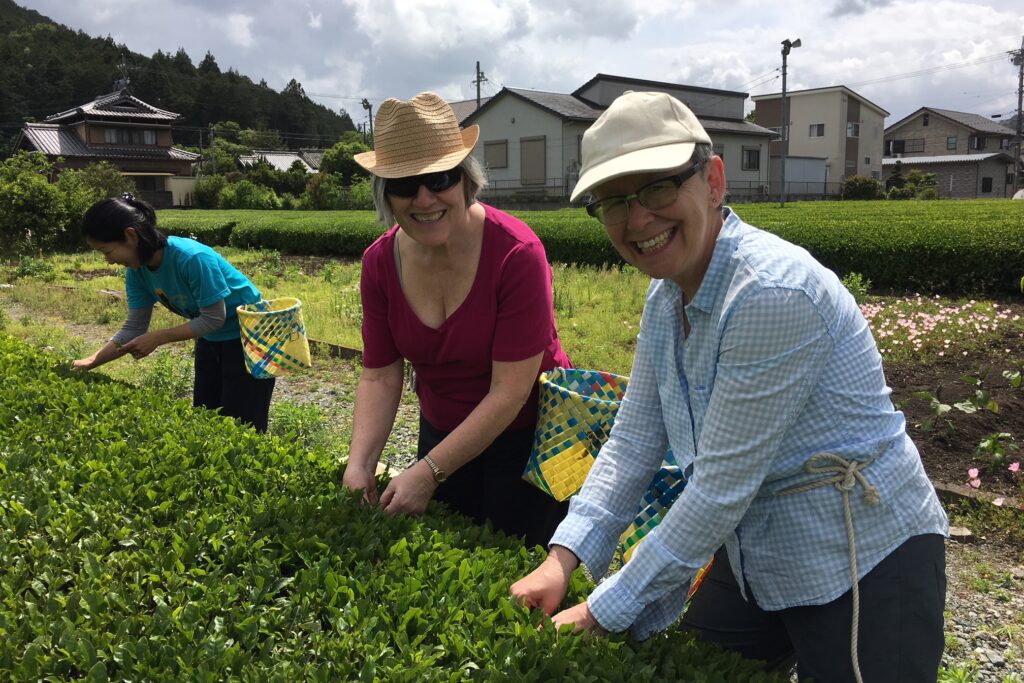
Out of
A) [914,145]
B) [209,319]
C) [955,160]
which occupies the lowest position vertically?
[209,319]

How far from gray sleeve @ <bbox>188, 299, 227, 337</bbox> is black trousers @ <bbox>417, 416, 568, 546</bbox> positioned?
5.22 feet

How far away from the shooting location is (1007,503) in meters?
4.21

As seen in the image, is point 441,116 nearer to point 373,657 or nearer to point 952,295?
point 373,657

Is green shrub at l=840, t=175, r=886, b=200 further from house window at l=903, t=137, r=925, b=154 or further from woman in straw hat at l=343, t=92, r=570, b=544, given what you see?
woman in straw hat at l=343, t=92, r=570, b=544

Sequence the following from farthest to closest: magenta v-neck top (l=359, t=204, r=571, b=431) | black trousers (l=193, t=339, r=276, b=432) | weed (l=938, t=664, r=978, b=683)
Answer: black trousers (l=193, t=339, r=276, b=432) → weed (l=938, t=664, r=978, b=683) → magenta v-neck top (l=359, t=204, r=571, b=431)

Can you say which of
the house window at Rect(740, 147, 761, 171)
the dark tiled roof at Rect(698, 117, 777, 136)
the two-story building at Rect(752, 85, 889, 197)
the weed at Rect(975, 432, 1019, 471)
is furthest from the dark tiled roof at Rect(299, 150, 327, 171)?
the weed at Rect(975, 432, 1019, 471)

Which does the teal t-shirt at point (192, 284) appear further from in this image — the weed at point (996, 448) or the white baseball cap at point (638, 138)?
the weed at point (996, 448)

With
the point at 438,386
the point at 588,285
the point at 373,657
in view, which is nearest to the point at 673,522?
the point at 373,657

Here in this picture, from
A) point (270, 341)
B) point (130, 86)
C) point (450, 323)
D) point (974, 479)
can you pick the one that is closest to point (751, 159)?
point (974, 479)

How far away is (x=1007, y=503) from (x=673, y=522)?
3.56m

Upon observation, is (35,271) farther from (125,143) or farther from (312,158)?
(312,158)

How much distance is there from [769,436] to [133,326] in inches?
152

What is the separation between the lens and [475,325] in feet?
8.28

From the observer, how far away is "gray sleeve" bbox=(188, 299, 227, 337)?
392cm
